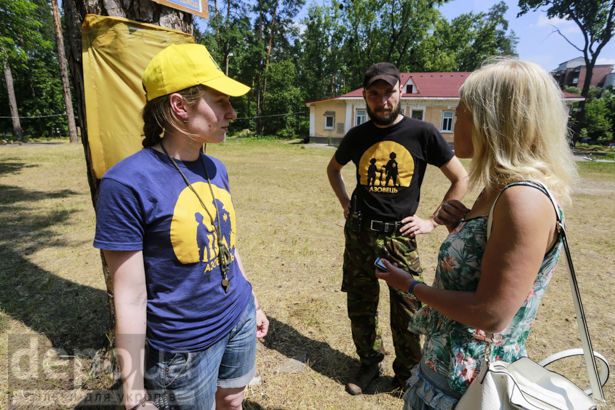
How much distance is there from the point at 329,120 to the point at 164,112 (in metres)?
28.0

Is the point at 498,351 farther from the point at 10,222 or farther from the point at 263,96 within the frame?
the point at 263,96

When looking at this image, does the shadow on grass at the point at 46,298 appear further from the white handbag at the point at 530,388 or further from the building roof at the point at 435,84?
the building roof at the point at 435,84

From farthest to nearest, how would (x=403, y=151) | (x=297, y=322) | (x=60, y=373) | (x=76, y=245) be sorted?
(x=76, y=245), (x=297, y=322), (x=60, y=373), (x=403, y=151)

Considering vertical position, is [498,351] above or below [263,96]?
below

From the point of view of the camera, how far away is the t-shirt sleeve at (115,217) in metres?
1.16

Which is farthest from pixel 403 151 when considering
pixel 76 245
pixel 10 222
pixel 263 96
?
pixel 263 96

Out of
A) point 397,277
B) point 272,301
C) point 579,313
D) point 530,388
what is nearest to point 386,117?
point 397,277

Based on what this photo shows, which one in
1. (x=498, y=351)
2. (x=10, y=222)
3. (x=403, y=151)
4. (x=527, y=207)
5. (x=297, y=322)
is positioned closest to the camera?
(x=527, y=207)

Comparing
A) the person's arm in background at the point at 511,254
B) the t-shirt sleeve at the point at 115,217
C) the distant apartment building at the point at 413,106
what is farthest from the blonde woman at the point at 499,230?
the distant apartment building at the point at 413,106

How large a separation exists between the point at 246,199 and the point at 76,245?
11.9ft

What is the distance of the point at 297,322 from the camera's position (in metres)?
3.42

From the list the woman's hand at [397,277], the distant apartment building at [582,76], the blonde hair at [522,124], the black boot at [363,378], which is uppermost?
the distant apartment building at [582,76]

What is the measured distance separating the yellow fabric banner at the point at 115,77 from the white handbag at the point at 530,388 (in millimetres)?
1873

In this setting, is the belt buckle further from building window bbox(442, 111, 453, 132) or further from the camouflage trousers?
building window bbox(442, 111, 453, 132)
